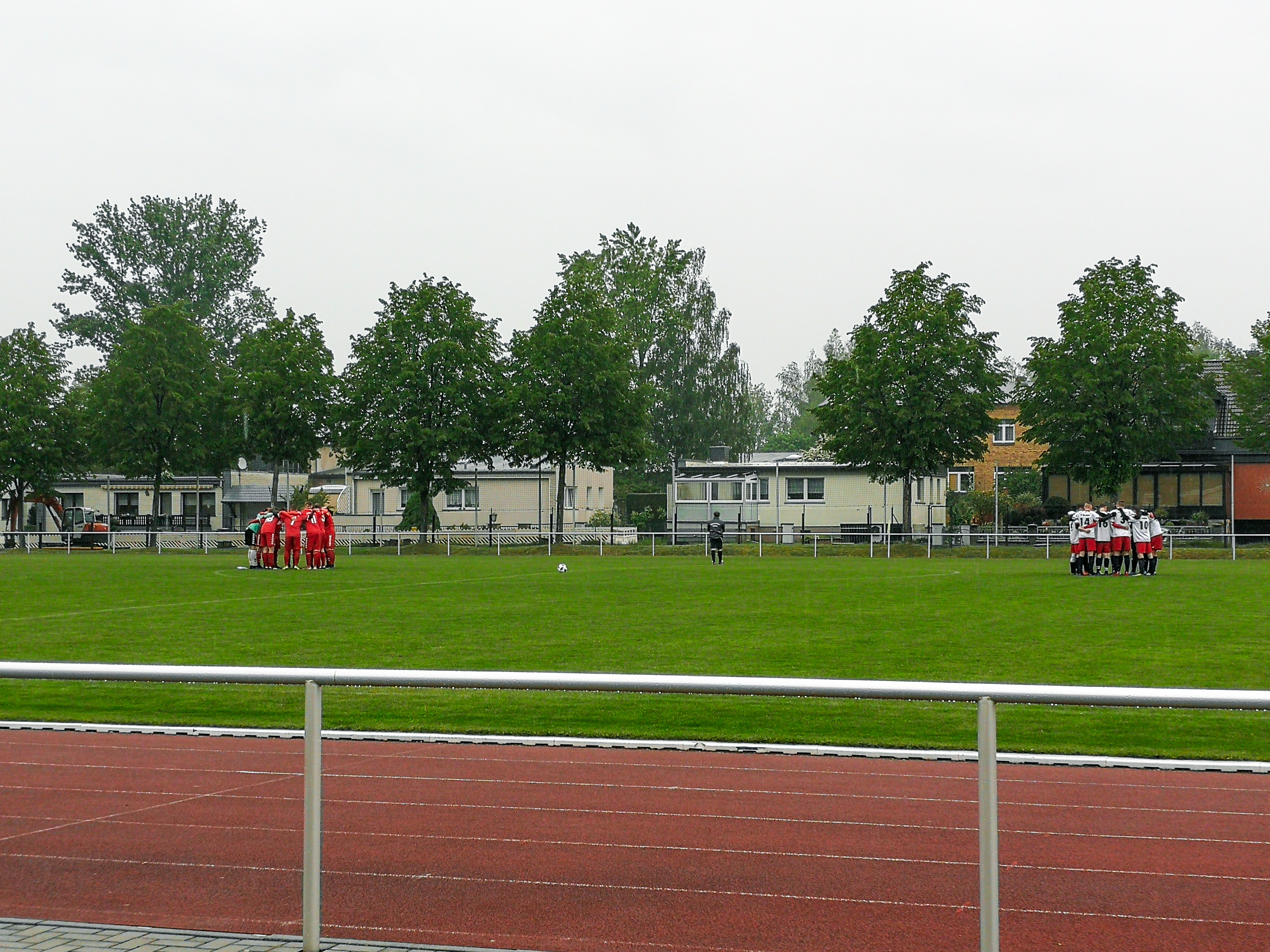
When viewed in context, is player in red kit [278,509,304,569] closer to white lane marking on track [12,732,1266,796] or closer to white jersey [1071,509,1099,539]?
white jersey [1071,509,1099,539]

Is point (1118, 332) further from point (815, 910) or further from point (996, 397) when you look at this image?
point (815, 910)

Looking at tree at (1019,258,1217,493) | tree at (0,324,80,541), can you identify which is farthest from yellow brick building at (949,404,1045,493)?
tree at (0,324,80,541)

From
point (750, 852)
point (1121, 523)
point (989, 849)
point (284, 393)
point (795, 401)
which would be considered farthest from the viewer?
point (795, 401)

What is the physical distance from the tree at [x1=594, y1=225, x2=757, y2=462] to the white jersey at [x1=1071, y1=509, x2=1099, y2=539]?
4933 centimetres

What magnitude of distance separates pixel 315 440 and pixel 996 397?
30513mm

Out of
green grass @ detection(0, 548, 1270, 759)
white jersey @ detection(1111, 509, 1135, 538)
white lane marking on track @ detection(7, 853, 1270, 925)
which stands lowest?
green grass @ detection(0, 548, 1270, 759)

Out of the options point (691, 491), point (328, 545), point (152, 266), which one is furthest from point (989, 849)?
point (152, 266)

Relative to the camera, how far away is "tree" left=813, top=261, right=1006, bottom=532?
52.9 metres

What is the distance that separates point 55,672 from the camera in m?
4.35

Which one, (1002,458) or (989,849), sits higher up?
(1002,458)

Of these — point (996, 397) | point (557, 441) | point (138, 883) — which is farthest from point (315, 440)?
point (138, 883)

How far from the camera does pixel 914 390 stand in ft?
175

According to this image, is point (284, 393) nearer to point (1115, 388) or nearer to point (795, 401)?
point (1115, 388)

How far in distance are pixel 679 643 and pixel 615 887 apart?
1131 cm
